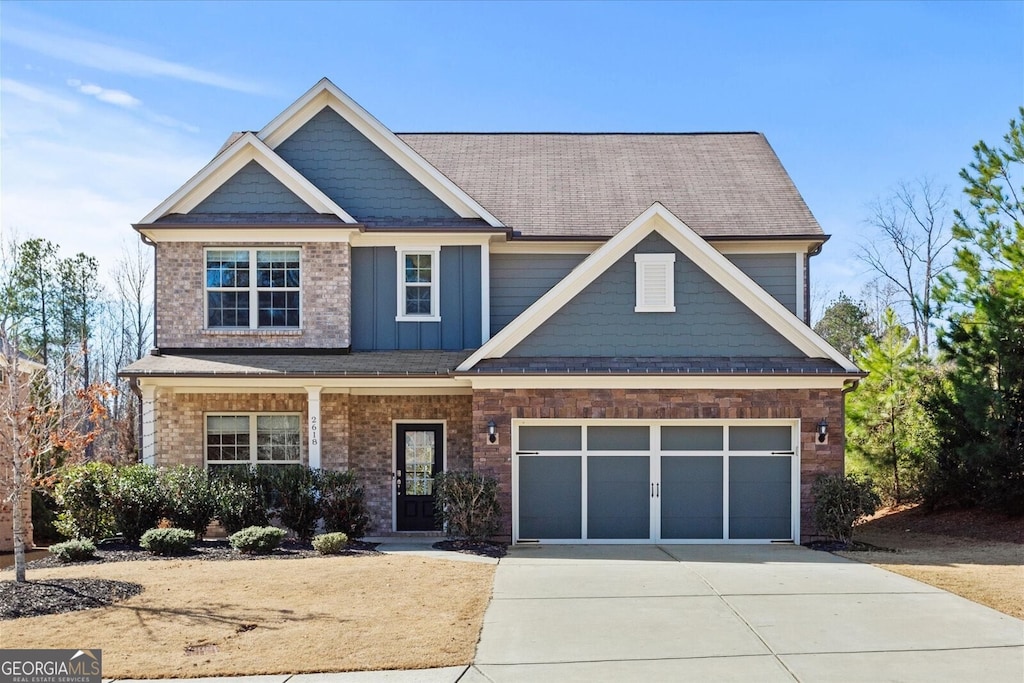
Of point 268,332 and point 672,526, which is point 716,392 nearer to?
point 672,526

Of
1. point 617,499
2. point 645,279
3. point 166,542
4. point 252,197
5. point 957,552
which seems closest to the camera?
point 166,542

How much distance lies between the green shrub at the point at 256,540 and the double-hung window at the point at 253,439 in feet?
10.8

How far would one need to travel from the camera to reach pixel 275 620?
9086 millimetres

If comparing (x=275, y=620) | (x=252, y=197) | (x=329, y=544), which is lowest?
(x=329, y=544)

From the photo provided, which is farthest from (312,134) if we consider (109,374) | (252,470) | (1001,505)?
(109,374)

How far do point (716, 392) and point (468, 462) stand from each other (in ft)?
15.8

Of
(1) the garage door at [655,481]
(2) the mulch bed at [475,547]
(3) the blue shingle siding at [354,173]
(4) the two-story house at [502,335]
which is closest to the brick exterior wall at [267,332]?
(4) the two-story house at [502,335]

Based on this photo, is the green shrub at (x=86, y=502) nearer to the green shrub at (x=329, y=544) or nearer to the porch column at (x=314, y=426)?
the porch column at (x=314, y=426)

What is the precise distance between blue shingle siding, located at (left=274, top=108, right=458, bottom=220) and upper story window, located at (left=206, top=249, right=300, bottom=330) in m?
1.60

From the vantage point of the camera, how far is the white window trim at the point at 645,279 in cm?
1517

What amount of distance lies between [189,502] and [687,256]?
30.1ft

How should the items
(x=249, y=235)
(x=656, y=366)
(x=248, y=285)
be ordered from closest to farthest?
(x=656, y=366)
(x=249, y=235)
(x=248, y=285)

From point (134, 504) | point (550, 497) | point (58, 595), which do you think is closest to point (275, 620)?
point (58, 595)

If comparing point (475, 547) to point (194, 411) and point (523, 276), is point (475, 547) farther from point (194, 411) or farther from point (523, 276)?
point (194, 411)
